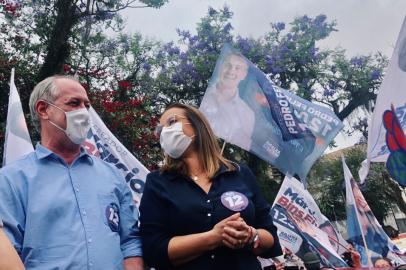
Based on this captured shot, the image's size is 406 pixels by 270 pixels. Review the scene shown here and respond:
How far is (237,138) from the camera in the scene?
21.5 feet

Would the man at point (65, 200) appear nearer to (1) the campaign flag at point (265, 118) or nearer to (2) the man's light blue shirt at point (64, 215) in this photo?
→ (2) the man's light blue shirt at point (64, 215)

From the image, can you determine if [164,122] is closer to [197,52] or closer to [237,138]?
[237,138]

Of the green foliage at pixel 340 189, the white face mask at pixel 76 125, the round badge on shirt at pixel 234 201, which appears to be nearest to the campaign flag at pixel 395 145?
the round badge on shirt at pixel 234 201

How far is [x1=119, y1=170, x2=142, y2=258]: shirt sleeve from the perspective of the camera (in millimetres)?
2336

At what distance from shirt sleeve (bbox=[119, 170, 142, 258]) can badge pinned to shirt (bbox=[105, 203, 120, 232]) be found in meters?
0.04

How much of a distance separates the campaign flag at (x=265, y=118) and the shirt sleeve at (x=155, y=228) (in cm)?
388

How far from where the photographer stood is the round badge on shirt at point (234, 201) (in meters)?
2.29

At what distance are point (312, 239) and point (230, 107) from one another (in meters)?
2.56

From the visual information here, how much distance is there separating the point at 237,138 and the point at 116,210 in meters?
4.26

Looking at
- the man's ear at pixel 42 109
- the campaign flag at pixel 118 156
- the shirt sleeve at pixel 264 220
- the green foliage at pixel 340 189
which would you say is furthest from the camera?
the green foliage at pixel 340 189

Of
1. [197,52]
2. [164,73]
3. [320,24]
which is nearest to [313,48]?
[320,24]

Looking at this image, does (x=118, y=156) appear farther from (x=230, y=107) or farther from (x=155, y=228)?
(x=155, y=228)

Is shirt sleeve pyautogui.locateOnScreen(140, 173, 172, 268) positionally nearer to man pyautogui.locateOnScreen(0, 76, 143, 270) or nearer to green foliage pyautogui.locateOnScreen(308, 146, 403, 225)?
man pyautogui.locateOnScreen(0, 76, 143, 270)

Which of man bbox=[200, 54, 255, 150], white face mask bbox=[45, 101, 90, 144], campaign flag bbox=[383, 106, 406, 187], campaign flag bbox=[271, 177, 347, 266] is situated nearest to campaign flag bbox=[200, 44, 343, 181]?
man bbox=[200, 54, 255, 150]
